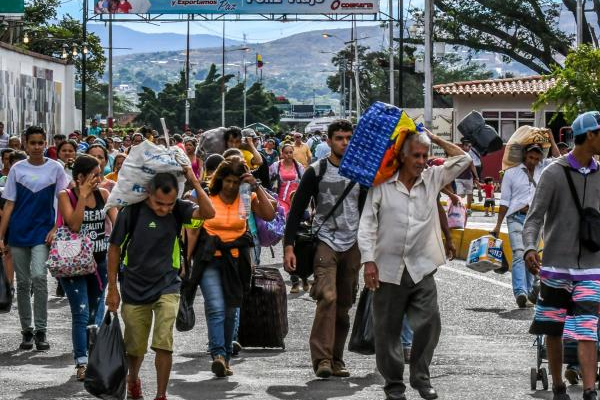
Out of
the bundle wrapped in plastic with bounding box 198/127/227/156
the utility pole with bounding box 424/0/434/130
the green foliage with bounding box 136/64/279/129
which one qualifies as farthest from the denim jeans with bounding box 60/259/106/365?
the green foliage with bounding box 136/64/279/129

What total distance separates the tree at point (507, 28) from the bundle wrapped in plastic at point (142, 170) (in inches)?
2220

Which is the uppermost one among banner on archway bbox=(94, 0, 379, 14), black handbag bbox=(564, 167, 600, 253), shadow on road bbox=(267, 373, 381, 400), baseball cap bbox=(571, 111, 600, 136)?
banner on archway bbox=(94, 0, 379, 14)

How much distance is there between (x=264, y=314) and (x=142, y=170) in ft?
9.46

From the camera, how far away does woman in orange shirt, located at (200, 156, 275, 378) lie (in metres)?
10.1

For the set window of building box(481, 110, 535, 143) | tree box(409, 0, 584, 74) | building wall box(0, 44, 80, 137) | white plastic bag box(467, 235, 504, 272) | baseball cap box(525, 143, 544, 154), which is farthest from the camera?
tree box(409, 0, 584, 74)

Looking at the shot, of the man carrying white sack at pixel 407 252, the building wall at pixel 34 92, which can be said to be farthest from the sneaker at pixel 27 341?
the building wall at pixel 34 92

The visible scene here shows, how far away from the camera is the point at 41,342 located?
37.4 feet

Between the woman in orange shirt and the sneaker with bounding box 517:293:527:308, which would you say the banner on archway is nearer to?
the sneaker with bounding box 517:293:527:308

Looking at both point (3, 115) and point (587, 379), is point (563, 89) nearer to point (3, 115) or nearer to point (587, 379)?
point (3, 115)

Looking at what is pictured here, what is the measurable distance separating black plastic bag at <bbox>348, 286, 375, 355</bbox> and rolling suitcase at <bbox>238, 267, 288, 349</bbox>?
140 cm

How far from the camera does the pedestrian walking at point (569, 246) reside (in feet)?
27.9

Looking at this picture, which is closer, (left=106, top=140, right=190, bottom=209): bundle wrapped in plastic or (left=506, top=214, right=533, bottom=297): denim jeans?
(left=106, top=140, right=190, bottom=209): bundle wrapped in plastic

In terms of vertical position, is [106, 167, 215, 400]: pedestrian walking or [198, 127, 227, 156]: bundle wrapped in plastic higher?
[198, 127, 227, 156]: bundle wrapped in plastic

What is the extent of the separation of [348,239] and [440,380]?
1.13 metres
